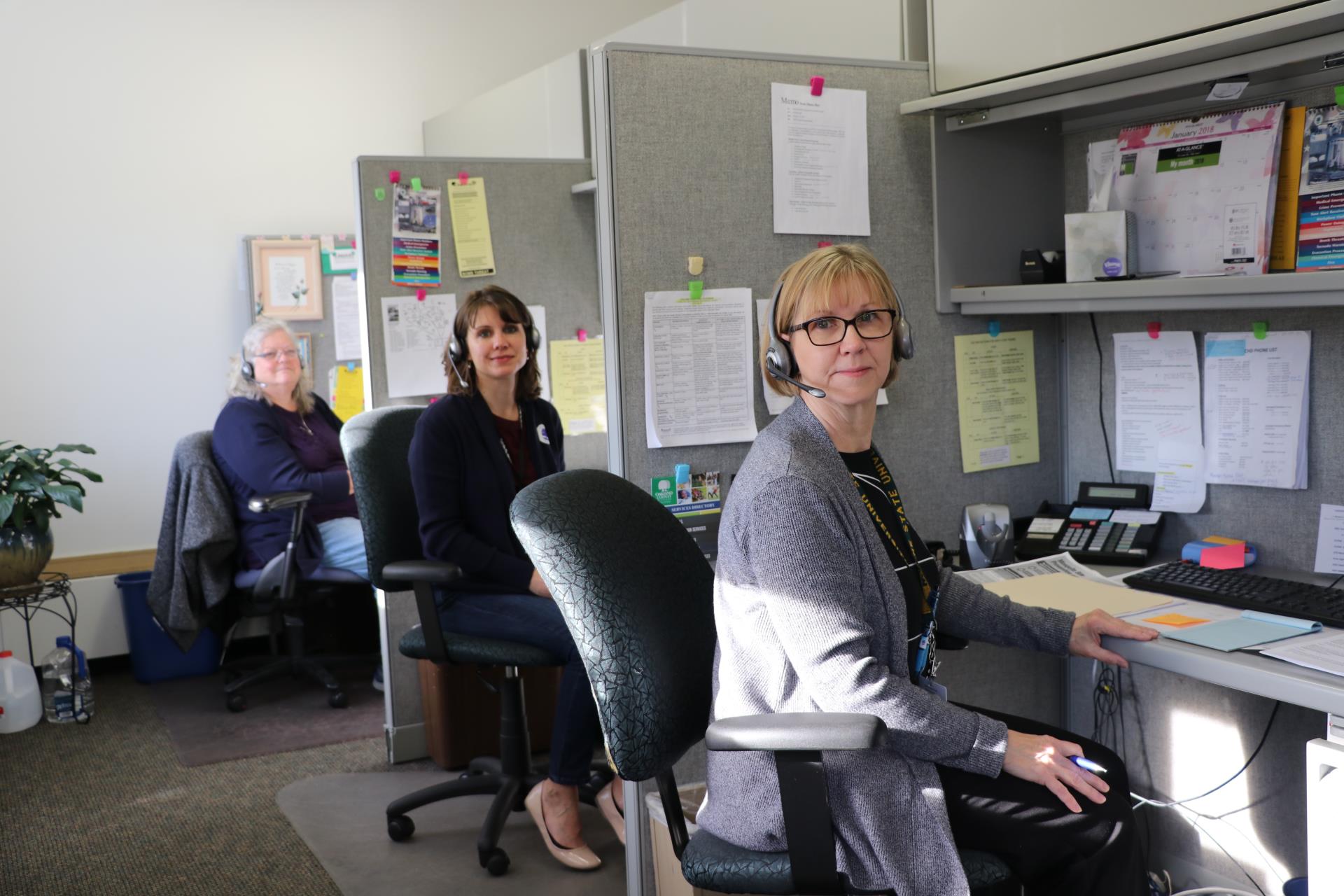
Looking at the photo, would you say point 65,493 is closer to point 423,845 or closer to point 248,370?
point 248,370

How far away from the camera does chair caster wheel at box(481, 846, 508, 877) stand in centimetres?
246

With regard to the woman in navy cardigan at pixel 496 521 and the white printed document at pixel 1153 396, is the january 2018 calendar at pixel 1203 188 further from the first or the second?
the woman in navy cardigan at pixel 496 521

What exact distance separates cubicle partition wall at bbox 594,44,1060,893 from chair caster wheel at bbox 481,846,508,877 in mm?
563

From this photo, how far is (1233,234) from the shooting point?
196 cm

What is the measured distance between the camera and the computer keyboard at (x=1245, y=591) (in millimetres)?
1622

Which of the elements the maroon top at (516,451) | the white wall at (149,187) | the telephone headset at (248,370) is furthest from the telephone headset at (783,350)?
the white wall at (149,187)

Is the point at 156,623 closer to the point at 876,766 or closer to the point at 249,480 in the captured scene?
the point at 249,480

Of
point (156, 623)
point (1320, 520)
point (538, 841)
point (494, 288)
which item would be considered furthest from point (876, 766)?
point (156, 623)

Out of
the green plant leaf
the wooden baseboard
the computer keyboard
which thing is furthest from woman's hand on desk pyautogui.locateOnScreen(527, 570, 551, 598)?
the wooden baseboard

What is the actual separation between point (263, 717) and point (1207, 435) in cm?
281

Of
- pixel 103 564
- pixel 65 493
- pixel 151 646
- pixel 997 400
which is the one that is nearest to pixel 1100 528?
pixel 997 400

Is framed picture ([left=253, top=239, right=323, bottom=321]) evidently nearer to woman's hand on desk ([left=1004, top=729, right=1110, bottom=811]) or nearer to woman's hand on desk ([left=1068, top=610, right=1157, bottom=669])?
woman's hand on desk ([left=1068, top=610, right=1157, bottom=669])

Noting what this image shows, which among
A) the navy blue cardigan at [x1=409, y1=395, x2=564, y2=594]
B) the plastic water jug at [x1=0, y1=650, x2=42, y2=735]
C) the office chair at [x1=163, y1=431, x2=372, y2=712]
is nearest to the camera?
the navy blue cardigan at [x1=409, y1=395, x2=564, y2=594]

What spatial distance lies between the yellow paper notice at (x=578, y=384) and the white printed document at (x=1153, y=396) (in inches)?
61.9
